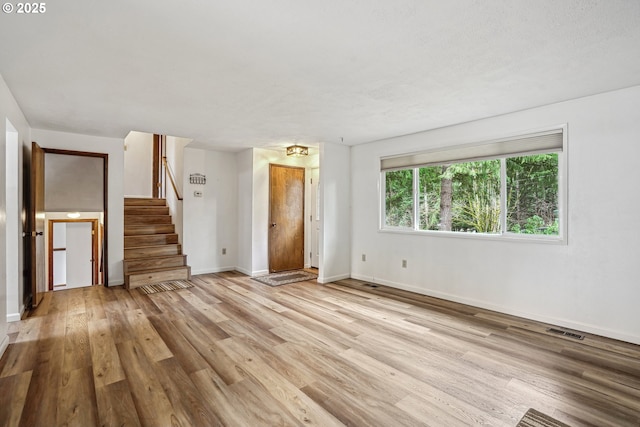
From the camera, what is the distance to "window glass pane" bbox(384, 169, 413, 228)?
473 centimetres

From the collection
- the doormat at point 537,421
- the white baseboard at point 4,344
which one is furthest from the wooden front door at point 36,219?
the doormat at point 537,421

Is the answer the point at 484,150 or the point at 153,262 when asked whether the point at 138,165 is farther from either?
the point at 484,150

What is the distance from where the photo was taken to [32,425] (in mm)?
1739

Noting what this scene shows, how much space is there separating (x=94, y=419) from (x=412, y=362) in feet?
7.19

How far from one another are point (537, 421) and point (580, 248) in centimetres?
208

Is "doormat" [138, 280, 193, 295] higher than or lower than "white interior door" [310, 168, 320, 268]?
lower

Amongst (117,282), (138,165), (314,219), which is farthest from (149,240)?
(314,219)

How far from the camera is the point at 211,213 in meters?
5.96

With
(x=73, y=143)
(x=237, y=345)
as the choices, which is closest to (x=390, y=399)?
(x=237, y=345)

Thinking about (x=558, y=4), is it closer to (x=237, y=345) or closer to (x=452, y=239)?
(x=452, y=239)

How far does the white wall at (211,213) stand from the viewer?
5.71 meters

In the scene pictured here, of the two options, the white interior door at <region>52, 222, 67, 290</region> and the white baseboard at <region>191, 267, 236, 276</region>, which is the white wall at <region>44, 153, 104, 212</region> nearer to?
the white baseboard at <region>191, 267, 236, 276</region>

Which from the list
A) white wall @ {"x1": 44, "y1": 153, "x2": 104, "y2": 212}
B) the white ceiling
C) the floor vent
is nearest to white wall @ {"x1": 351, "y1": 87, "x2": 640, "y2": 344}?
the floor vent

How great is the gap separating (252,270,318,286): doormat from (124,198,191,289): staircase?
1.36 meters
